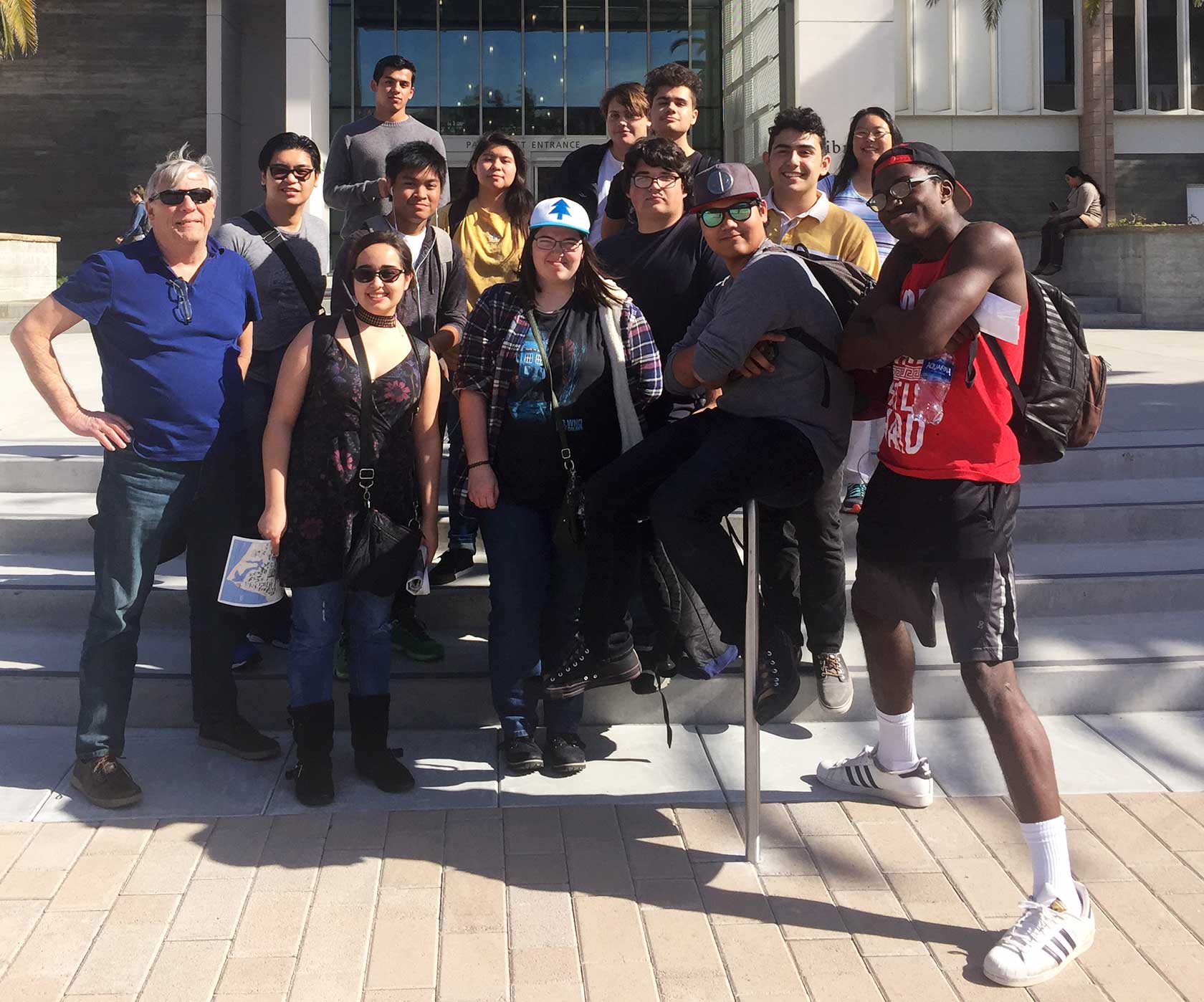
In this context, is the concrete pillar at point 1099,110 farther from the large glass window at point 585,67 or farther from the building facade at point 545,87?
the large glass window at point 585,67

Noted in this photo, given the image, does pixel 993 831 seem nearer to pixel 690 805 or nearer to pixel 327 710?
pixel 690 805

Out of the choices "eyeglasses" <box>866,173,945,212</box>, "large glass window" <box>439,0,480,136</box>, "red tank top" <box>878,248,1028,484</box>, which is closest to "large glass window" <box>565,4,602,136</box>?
"large glass window" <box>439,0,480,136</box>

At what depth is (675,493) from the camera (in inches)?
153

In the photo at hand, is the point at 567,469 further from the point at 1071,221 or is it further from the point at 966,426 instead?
the point at 1071,221

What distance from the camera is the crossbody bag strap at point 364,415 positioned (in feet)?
13.8

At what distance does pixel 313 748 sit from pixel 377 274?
164cm

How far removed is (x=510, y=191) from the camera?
17.7ft

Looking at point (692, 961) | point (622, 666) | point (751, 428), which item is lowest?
point (692, 961)

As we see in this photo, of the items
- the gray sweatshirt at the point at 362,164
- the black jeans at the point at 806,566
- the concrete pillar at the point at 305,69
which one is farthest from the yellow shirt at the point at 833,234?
the concrete pillar at the point at 305,69

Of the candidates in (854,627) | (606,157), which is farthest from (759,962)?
(606,157)

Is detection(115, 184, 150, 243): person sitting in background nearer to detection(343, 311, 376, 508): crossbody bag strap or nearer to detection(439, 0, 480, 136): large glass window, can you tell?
detection(439, 0, 480, 136): large glass window

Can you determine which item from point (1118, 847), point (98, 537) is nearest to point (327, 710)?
point (98, 537)

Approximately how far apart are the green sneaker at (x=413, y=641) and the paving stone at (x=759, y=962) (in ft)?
6.61

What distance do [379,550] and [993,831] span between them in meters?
2.23
